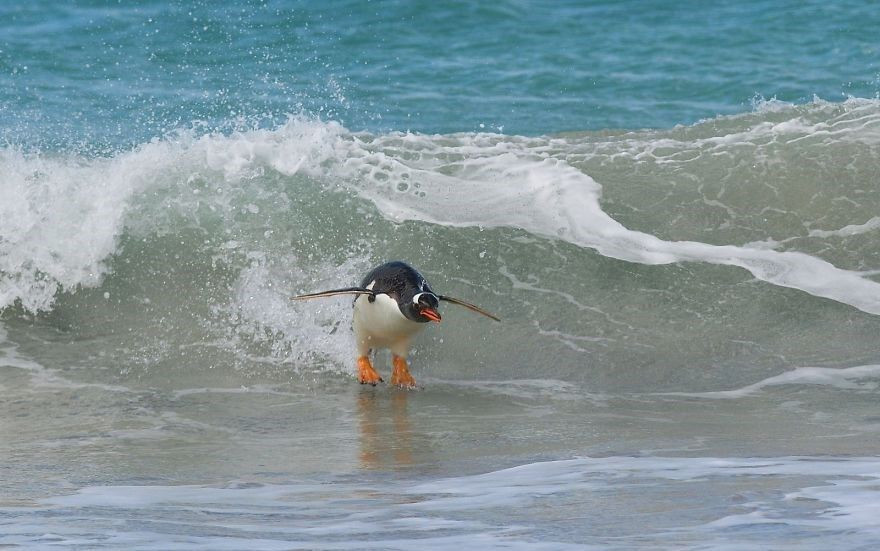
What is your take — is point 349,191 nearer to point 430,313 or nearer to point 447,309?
point 447,309

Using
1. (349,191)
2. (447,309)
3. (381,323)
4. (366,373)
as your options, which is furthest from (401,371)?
(349,191)

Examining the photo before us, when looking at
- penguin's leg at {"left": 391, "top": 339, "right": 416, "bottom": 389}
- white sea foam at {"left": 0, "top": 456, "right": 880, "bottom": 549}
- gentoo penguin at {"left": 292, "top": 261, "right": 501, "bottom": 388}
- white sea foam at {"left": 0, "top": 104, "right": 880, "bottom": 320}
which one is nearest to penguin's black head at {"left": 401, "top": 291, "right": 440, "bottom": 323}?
gentoo penguin at {"left": 292, "top": 261, "right": 501, "bottom": 388}

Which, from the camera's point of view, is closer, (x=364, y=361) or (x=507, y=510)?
(x=507, y=510)

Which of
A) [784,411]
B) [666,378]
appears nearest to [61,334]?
[666,378]

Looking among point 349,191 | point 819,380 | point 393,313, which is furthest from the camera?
point 349,191

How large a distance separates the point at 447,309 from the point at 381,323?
1533 millimetres

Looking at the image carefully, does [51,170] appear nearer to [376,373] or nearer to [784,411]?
[376,373]

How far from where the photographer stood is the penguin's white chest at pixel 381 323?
7621 millimetres

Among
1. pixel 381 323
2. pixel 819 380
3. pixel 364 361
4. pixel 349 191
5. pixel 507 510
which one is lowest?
pixel 507 510

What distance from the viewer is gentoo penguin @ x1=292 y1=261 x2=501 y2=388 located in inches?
296

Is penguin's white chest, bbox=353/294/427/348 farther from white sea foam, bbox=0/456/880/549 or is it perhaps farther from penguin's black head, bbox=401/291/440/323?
→ white sea foam, bbox=0/456/880/549

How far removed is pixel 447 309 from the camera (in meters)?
9.19

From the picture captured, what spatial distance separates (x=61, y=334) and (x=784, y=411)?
515 centimetres

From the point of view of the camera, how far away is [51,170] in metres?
10.5
